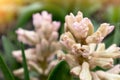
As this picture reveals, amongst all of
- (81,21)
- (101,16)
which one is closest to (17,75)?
(81,21)

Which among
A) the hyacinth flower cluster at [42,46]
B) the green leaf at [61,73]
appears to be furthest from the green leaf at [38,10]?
the green leaf at [61,73]

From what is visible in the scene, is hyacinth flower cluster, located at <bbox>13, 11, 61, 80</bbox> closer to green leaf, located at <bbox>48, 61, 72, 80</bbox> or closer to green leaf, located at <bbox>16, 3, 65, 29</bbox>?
green leaf, located at <bbox>48, 61, 72, 80</bbox>

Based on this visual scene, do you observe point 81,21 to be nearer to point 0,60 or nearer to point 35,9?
point 0,60

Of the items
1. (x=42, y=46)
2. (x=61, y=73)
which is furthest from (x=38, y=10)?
(x=61, y=73)

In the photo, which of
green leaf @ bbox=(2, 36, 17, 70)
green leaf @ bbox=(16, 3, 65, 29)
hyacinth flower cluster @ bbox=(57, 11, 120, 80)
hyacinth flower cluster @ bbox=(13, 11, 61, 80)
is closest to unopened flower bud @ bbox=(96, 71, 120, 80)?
hyacinth flower cluster @ bbox=(57, 11, 120, 80)

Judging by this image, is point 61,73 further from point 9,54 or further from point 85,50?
point 9,54
